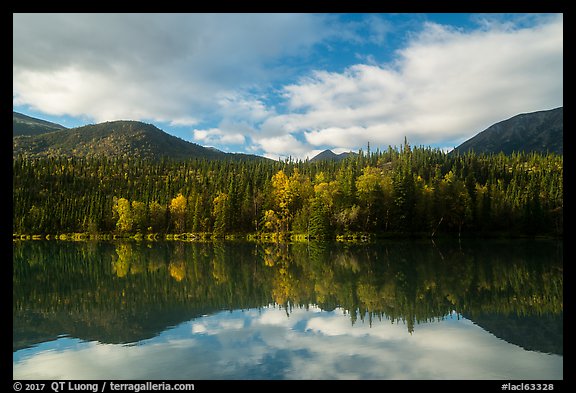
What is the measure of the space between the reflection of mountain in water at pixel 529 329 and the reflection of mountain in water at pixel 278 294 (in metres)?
0.04

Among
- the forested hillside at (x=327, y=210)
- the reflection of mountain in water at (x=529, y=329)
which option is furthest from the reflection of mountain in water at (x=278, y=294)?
the forested hillside at (x=327, y=210)

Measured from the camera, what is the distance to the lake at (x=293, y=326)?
42.4 feet

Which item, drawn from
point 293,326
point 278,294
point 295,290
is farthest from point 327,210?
point 293,326

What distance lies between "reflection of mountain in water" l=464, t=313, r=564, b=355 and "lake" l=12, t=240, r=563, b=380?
0.05 metres

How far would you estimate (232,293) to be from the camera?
26.4 m

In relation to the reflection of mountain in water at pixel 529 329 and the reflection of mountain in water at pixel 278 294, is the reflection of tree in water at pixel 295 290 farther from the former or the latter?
the reflection of mountain in water at pixel 529 329

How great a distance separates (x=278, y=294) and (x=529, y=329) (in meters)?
14.4

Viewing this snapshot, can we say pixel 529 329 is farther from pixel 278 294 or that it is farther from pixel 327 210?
pixel 327 210

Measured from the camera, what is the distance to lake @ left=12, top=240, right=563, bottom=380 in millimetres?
12914

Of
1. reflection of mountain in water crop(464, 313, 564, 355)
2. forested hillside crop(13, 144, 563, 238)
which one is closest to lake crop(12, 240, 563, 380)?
reflection of mountain in water crop(464, 313, 564, 355)

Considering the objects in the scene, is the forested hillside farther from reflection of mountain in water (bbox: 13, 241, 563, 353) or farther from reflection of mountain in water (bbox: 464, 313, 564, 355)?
reflection of mountain in water (bbox: 464, 313, 564, 355)
